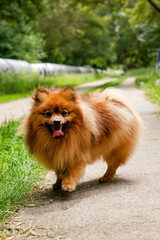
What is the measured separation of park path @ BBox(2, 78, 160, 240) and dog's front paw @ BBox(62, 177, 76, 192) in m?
0.13

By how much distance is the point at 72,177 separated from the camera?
12.0ft

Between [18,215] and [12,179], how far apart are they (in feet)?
2.26

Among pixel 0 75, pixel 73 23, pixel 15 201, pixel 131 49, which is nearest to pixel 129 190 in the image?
pixel 15 201

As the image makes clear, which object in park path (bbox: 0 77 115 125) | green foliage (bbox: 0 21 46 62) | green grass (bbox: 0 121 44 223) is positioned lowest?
park path (bbox: 0 77 115 125)

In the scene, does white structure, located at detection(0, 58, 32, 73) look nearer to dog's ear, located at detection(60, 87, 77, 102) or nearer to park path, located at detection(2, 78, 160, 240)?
park path, located at detection(2, 78, 160, 240)

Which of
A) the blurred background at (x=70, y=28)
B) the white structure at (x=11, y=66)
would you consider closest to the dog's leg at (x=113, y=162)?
the white structure at (x=11, y=66)

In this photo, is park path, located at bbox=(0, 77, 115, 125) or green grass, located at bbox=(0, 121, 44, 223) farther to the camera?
park path, located at bbox=(0, 77, 115, 125)

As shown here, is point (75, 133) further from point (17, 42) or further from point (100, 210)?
point (17, 42)

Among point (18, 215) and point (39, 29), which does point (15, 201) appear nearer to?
point (18, 215)

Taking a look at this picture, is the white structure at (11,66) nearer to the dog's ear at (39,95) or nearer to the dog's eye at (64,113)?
the dog's ear at (39,95)

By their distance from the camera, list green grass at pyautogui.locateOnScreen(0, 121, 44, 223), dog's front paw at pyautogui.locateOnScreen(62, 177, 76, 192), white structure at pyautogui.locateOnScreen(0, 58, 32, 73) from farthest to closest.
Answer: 1. white structure at pyautogui.locateOnScreen(0, 58, 32, 73)
2. dog's front paw at pyautogui.locateOnScreen(62, 177, 76, 192)
3. green grass at pyautogui.locateOnScreen(0, 121, 44, 223)

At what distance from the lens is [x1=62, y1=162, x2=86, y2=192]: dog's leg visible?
355cm

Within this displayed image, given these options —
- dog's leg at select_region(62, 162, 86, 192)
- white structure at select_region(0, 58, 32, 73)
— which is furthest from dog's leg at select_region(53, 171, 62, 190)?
white structure at select_region(0, 58, 32, 73)

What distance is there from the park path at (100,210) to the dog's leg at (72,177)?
0.14m
